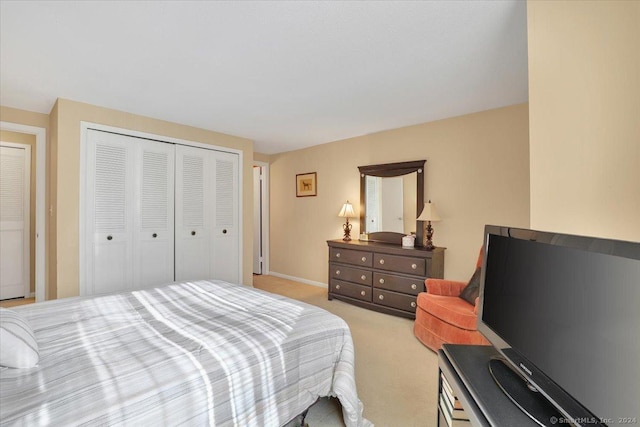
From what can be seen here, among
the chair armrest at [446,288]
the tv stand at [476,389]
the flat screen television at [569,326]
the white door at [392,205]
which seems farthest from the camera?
the white door at [392,205]

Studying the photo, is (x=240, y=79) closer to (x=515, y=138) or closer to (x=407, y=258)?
(x=407, y=258)

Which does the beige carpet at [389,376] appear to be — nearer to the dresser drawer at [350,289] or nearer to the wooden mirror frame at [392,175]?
the dresser drawer at [350,289]

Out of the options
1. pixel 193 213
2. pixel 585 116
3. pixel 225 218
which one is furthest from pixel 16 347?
pixel 225 218

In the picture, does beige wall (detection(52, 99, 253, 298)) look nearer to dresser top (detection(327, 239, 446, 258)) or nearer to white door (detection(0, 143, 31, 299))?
white door (detection(0, 143, 31, 299))

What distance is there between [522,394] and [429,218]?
261 centimetres

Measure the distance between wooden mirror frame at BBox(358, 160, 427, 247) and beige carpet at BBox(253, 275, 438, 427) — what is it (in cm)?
101

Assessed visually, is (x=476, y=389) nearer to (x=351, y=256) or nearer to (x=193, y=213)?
(x=351, y=256)

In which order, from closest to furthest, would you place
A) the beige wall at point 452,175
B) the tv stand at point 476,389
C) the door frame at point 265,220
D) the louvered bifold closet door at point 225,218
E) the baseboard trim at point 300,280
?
the tv stand at point 476,389
the beige wall at point 452,175
the louvered bifold closet door at point 225,218
the baseboard trim at point 300,280
the door frame at point 265,220

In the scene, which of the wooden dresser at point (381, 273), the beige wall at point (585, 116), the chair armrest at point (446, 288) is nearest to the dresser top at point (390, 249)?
the wooden dresser at point (381, 273)

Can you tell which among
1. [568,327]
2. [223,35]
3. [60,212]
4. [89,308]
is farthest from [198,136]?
[568,327]

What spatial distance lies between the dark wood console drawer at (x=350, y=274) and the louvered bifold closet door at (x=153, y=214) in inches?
83.7

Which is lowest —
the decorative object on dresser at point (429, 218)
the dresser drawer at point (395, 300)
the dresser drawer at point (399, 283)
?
the dresser drawer at point (395, 300)

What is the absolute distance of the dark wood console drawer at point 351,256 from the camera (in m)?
3.73

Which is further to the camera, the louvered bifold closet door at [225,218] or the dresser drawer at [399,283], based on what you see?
the louvered bifold closet door at [225,218]
